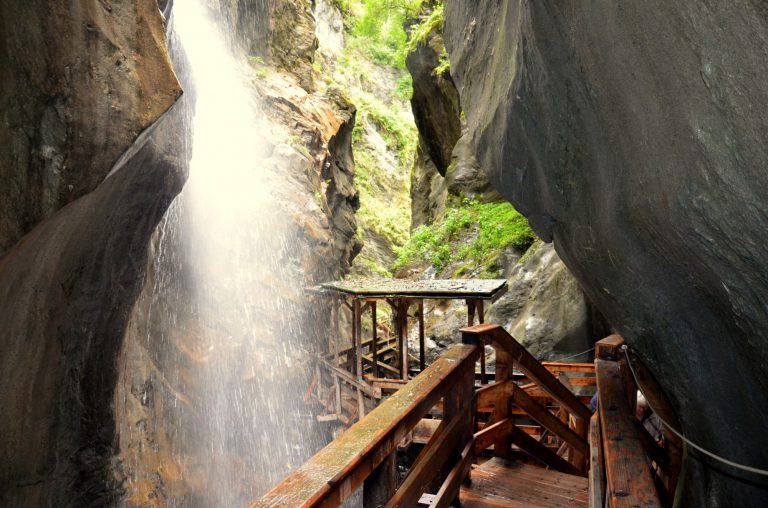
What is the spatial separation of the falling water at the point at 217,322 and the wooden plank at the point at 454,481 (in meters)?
6.91

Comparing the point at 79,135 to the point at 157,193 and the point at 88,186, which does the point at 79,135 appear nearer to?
the point at 88,186

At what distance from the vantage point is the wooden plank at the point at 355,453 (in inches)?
62.7

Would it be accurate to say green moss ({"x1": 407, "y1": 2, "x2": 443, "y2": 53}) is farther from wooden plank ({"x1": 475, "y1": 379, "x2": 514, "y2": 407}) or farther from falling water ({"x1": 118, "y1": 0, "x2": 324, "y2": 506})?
wooden plank ({"x1": 475, "y1": 379, "x2": 514, "y2": 407})

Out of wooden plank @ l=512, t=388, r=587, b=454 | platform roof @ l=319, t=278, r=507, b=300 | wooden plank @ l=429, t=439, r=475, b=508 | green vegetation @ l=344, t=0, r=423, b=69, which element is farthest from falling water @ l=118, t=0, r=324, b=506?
wooden plank @ l=429, t=439, r=475, b=508

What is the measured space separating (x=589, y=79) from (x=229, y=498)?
12.7m

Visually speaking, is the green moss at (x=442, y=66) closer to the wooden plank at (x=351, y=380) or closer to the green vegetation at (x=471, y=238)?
the green vegetation at (x=471, y=238)

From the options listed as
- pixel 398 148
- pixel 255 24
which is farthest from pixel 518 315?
pixel 398 148

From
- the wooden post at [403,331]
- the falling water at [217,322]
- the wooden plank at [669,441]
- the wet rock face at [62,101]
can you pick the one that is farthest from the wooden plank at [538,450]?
the falling water at [217,322]

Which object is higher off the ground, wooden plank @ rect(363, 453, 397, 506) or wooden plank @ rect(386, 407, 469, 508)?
wooden plank @ rect(363, 453, 397, 506)

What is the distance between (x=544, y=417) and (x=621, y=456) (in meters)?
2.64

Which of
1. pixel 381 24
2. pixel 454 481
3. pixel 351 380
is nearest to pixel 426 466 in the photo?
pixel 454 481

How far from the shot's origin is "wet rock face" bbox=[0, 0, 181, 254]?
4.34 m

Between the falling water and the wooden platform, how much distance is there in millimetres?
6989

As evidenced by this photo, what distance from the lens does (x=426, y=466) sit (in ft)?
9.59
